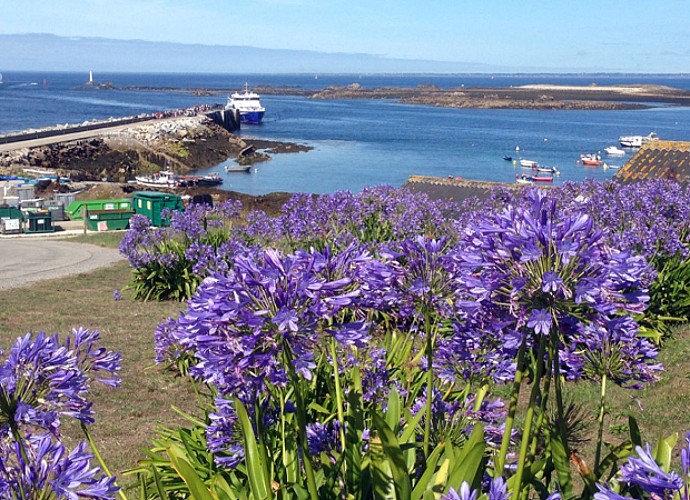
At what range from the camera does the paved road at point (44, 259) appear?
19.5m

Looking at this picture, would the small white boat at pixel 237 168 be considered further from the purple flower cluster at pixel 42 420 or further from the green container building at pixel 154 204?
the purple flower cluster at pixel 42 420

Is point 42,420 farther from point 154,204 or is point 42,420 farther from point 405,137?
point 405,137

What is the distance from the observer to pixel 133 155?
63750 millimetres

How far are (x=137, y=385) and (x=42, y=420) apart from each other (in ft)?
25.6

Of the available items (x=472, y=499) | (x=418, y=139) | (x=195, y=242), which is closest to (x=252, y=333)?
(x=472, y=499)

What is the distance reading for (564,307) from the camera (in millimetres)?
2631

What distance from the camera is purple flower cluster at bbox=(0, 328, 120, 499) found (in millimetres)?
2379

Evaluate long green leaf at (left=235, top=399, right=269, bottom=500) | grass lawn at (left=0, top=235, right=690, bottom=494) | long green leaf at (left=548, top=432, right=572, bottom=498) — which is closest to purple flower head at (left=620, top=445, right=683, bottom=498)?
long green leaf at (left=548, top=432, right=572, bottom=498)

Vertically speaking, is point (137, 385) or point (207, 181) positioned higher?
point (137, 385)

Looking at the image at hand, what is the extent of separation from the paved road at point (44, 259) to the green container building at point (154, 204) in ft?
18.4

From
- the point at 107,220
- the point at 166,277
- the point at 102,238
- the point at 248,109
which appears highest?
the point at 166,277

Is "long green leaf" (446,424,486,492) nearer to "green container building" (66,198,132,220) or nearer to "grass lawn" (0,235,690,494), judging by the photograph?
"grass lawn" (0,235,690,494)

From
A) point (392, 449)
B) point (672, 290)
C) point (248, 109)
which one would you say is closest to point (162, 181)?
point (672, 290)

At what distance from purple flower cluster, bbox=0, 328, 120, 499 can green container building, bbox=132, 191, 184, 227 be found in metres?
28.9
